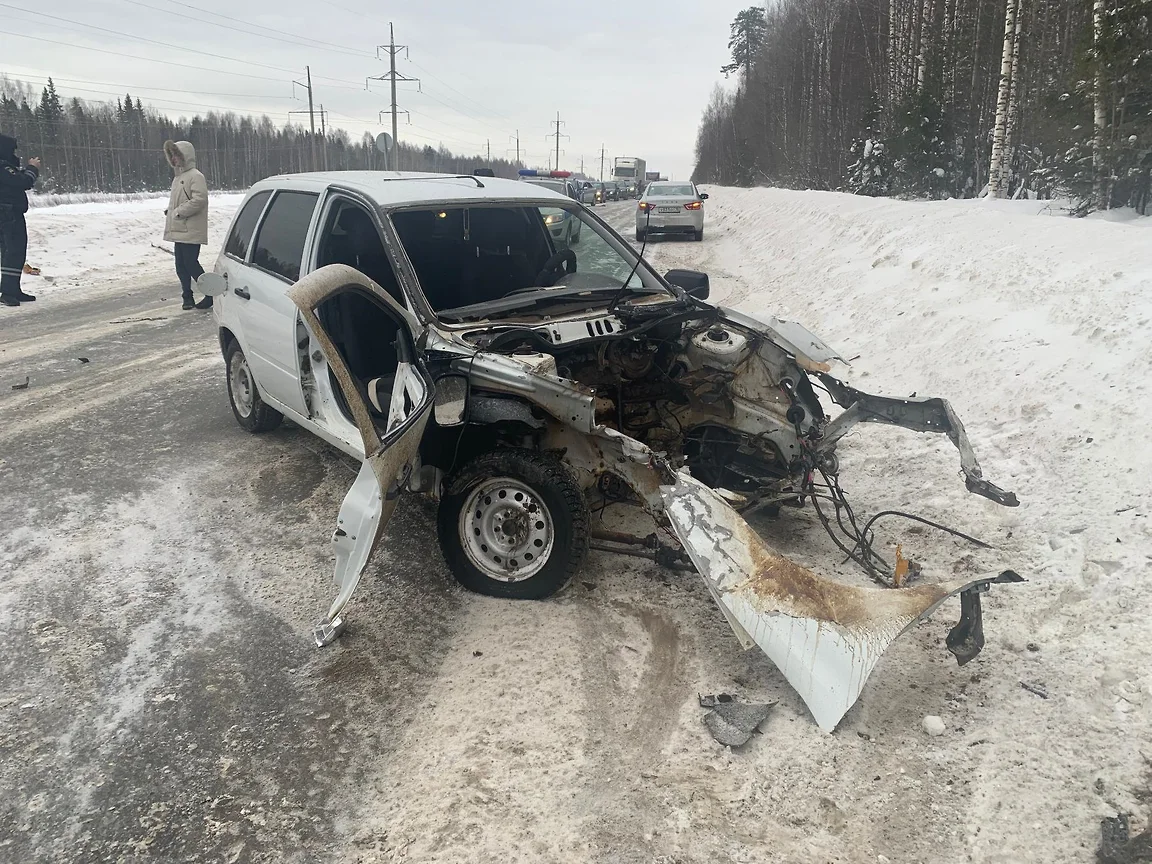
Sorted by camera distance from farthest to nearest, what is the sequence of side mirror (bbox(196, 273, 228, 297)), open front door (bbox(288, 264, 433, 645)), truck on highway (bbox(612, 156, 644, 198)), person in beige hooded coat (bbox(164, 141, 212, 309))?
truck on highway (bbox(612, 156, 644, 198))
person in beige hooded coat (bbox(164, 141, 212, 309))
side mirror (bbox(196, 273, 228, 297))
open front door (bbox(288, 264, 433, 645))

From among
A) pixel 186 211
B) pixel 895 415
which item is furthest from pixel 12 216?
pixel 895 415

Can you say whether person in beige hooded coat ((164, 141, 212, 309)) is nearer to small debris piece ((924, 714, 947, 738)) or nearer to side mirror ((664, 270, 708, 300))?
side mirror ((664, 270, 708, 300))

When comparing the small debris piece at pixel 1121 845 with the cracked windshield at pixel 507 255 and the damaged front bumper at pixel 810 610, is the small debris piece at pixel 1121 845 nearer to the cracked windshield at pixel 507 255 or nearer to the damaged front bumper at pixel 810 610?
the damaged front bumper at pixel 810 610

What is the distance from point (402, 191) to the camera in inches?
172

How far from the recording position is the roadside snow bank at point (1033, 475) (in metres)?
2.40

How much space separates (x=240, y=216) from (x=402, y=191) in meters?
1.87

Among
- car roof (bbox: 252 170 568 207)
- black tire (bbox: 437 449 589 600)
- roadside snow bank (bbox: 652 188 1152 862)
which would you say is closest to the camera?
roadside snow bank (bbox: 652 188 1152 862)

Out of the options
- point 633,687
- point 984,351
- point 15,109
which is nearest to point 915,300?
point 984,351

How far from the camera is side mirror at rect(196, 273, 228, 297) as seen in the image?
5.44 meters

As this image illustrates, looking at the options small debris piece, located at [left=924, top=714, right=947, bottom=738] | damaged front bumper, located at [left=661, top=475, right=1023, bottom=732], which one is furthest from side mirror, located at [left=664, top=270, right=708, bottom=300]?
small debris piece, located at [left=924, top=714, right=947, bottom=738]

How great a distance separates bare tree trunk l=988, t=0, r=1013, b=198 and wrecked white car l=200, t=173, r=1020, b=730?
15.4m

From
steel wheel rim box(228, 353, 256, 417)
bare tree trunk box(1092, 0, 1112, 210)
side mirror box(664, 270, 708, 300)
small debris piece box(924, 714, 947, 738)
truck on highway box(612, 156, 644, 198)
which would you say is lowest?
small debris piece box(924, 714, 947, 738)

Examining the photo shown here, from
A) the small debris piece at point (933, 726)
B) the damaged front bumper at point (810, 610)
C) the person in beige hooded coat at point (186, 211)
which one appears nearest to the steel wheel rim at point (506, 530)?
the damaged front bumper at point (810, 610)

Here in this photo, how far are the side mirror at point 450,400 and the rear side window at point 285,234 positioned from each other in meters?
1.71
